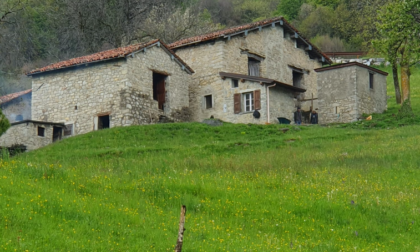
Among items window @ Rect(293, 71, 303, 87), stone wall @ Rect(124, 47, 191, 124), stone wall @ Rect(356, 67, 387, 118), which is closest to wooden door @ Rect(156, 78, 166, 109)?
stone wall @ Rect(124, 47, 191, 124)

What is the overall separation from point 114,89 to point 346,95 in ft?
47.5

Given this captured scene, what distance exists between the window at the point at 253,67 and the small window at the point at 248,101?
4.73m

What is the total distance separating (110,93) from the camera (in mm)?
36156

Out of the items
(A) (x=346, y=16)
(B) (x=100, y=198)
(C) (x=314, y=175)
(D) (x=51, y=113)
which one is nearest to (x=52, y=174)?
(B) (x=100, y=198)

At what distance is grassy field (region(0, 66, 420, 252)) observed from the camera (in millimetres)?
13336

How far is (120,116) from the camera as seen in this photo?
1401 inches

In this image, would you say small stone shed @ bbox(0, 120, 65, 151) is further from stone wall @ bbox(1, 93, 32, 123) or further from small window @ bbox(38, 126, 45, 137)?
stone wall @ bbox(1, 93, 32, 123)

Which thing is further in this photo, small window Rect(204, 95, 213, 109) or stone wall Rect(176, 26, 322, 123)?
small window Rect(204, 95, 213, 109)

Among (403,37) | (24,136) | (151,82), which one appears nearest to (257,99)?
(151,82)

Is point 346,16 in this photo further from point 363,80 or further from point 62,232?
point 62,232

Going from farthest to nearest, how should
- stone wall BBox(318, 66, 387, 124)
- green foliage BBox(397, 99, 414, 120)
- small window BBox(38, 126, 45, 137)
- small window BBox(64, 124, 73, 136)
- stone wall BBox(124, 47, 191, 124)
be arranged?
stone wall BBox(318, 66, 387, 124) → small window BBox(64, 124, 73, 136) → green foliage BBox(397, 99, 414, 120) → stone wall BBox(124, 47, 191, 124) → small window BBox(38, 126, 45, 137)

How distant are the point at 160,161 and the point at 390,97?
3017cm

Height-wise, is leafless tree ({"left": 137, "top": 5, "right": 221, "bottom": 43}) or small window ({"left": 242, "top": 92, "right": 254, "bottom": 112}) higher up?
leafless tree ({"left": 137, "top": 5, "right": 221, "bottom": 43})

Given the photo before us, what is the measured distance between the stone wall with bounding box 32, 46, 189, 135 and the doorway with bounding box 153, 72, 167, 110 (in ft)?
0.94
